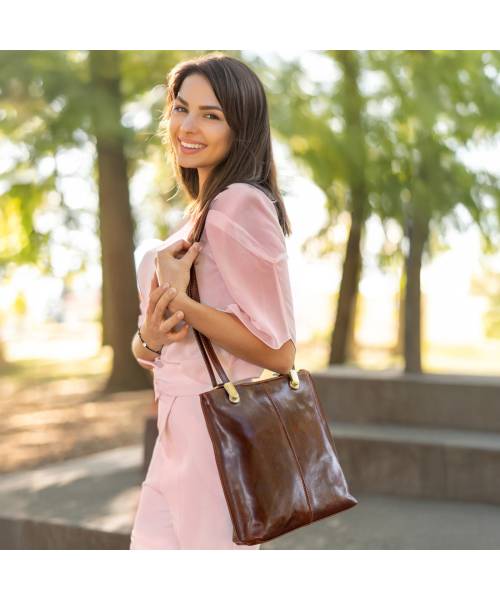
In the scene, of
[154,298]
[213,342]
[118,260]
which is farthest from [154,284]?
[118,260]

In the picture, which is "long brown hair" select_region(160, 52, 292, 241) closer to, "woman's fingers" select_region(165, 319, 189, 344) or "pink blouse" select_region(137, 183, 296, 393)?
"pink blouse" select_region(137, 183, 296, 393)

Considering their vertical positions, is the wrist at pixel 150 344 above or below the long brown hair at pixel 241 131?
below

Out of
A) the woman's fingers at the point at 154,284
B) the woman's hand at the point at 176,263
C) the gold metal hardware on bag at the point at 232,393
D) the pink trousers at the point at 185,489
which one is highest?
the woman's hand at the point at 176,263

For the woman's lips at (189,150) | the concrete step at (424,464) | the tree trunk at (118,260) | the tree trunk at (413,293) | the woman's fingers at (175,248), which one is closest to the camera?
the woman's fingers at (175,248)

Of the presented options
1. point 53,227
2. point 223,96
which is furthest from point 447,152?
point 53,227

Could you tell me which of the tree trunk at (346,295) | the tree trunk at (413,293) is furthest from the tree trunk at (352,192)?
the tree trunk at (413,293)

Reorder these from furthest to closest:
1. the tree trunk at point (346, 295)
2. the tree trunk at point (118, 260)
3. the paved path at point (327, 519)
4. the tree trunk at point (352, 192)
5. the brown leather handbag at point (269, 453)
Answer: the tree trunk at point (346, 295) < the tree trunk at point (118, 260) < the tree trunk at point (352, 192) < the paved path at point (327, 519) < the brown leather handbag at point (269, 453)

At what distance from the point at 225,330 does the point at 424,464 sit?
3.85m

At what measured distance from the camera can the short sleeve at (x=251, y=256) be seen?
2.07 metres

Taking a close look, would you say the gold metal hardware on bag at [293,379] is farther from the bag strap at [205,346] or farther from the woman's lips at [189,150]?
the woman's lips at [189,150]

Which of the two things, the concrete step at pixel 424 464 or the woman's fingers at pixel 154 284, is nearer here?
the woman's fingers at pixel 154 284

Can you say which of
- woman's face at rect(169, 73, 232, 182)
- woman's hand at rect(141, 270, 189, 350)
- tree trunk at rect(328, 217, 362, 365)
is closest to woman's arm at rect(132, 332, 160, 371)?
woman's hand at rect(141, 270, 189, 350)

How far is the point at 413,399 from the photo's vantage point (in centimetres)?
648

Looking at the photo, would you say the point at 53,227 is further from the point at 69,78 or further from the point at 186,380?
the point at 186,380
